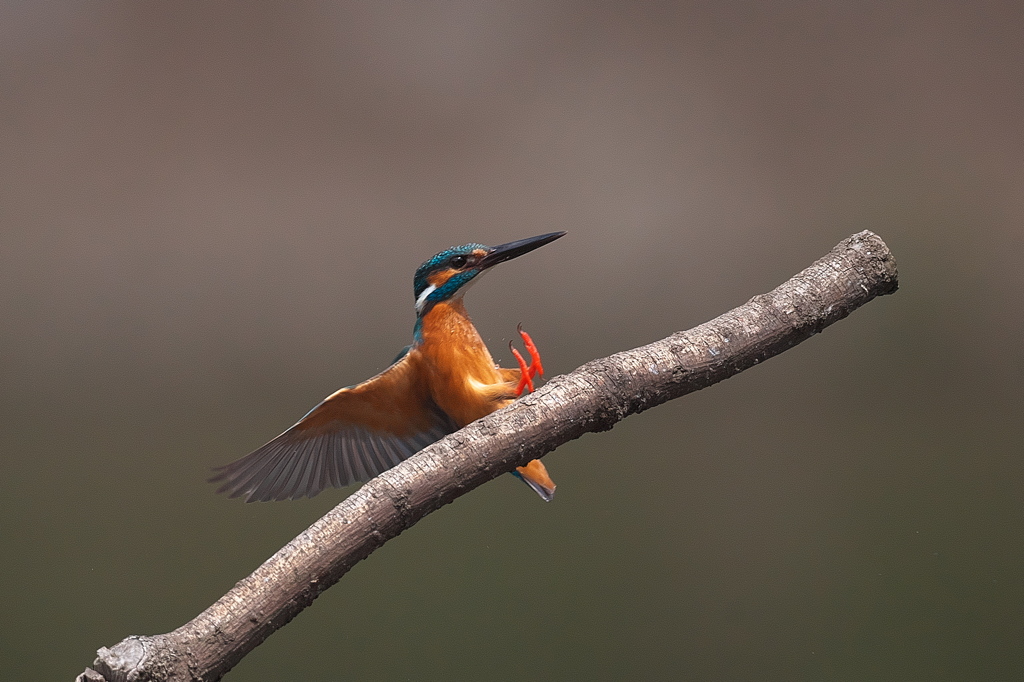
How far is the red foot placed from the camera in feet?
4.28

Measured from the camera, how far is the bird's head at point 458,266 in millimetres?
1388

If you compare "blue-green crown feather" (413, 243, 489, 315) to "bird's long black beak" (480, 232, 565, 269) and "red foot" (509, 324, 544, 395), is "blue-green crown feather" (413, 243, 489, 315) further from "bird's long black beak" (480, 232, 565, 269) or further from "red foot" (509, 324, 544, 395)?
"red foot" (509, 324, 544, 395)

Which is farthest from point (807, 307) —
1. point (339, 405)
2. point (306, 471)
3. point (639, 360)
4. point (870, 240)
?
point (306, 471)

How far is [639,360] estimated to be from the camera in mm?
1245

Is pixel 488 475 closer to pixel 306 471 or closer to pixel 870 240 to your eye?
pixel 306 471

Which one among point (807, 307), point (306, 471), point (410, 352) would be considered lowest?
point (807, 307)

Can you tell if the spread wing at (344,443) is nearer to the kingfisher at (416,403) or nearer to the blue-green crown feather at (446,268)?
the kingfisher at (416,403)

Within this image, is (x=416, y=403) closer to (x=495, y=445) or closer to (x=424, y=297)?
(x=424, y=297)

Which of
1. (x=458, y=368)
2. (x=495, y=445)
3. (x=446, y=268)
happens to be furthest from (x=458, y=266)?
(x=495, y=445)

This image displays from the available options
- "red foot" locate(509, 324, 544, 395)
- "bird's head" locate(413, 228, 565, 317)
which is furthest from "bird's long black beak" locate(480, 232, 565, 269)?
"red foot" locate(509, 324, 544, 395)

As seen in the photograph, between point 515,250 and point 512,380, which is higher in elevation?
point 515,250

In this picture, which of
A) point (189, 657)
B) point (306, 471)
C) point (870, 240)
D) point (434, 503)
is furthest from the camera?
point (306, 471)

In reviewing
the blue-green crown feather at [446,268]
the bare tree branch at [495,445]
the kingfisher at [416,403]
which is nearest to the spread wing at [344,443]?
the kingfisher at [416,403]

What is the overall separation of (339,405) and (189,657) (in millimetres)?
518
